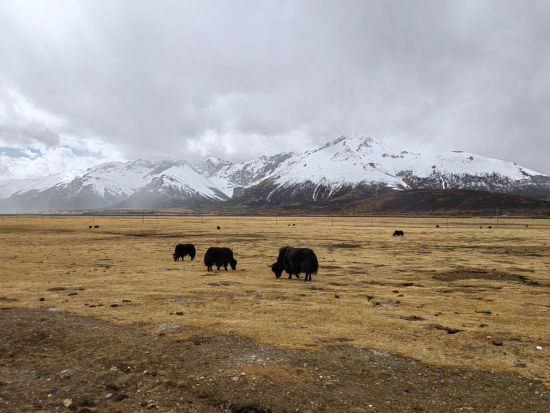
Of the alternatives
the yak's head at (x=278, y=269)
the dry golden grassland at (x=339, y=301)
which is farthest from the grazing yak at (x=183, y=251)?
the yak's head at (x=278, y=269)

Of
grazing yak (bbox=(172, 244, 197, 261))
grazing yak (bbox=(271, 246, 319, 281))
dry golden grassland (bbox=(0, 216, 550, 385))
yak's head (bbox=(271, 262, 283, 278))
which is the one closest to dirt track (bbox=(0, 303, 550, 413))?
dry golden grassland (bbox=(0, 216, 550, 385))

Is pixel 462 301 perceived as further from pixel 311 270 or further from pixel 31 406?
pixel 31 406

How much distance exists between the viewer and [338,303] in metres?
16.5

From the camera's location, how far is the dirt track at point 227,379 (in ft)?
25.8

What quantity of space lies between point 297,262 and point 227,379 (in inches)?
563


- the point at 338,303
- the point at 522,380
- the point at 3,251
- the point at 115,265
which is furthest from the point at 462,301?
the point at 3,251

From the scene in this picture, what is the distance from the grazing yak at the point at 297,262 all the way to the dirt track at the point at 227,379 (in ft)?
37.1

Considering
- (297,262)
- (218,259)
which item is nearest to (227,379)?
(297,262)

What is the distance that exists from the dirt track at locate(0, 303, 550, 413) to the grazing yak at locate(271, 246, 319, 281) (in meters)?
11.3

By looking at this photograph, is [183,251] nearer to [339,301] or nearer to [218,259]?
[218,259]

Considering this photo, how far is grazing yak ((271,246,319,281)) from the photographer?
2259cm

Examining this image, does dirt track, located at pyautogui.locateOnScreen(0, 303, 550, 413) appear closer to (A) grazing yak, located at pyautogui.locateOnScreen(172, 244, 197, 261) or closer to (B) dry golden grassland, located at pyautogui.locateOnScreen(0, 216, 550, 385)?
(B) dry golden grassland, located at pyautogui.locateOnScreen(0, 216, 550, 385)

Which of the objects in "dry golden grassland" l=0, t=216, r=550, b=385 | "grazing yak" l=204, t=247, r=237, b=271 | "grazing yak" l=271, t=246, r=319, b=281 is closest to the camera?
"dry golden grassland" l=0, t=216, r=550, b=385

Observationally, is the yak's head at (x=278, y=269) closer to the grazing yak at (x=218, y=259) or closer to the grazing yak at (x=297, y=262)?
the grazing yak at (x=297, y=262)
